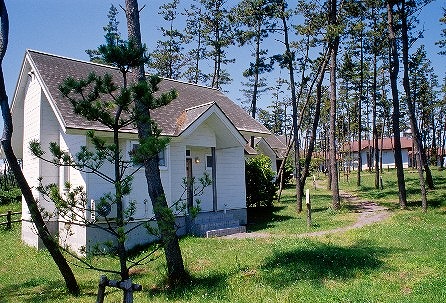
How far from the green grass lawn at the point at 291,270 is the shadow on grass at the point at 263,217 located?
7.16 ft

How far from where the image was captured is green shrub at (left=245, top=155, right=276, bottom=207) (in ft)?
67.8

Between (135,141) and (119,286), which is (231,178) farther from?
(119,286)

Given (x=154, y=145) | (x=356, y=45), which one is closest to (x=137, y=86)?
(x=154, y=145)

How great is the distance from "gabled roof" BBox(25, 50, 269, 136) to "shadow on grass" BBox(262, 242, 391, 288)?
7.37 meters

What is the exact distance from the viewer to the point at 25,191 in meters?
9.41

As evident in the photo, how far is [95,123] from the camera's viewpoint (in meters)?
13.5

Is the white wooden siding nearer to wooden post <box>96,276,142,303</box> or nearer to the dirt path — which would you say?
the dirt path

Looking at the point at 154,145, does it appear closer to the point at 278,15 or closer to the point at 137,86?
the point at 137,86

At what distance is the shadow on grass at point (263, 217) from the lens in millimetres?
17172

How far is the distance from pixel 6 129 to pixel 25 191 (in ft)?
5.42

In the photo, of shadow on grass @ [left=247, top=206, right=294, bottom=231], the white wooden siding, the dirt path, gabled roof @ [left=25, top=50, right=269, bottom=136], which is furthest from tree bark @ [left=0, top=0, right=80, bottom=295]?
the white wooden siding

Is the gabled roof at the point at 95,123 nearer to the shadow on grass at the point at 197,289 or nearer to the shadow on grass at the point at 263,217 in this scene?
the shadow on grass at the point at 263,217

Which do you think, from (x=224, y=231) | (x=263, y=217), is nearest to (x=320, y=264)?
(x=224, y=231)

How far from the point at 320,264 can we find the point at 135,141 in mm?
8474
